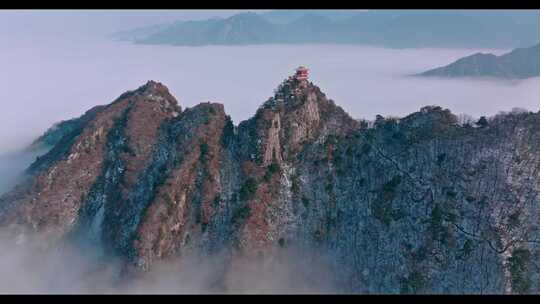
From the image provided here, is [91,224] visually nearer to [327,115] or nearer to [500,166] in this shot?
[327,115]

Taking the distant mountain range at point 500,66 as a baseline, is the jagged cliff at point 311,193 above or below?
below

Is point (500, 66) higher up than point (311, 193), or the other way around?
point (500, 66)

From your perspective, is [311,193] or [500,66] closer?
[311,193]

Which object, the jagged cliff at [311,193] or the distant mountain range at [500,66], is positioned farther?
the distant mountain range at [500,66]
